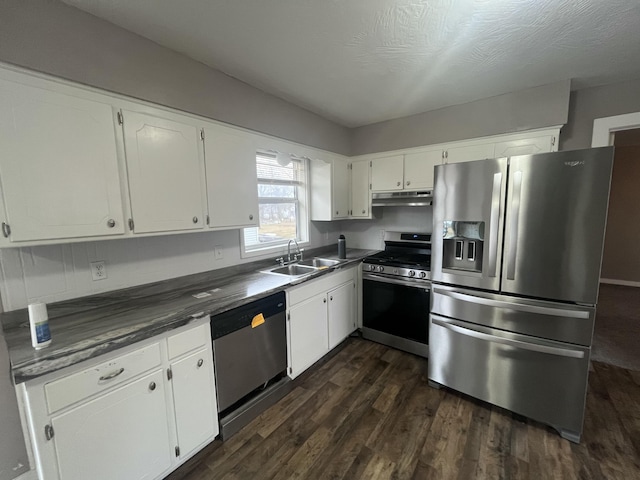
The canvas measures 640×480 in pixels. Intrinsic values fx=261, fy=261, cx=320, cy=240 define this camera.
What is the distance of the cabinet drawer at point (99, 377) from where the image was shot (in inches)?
41.9

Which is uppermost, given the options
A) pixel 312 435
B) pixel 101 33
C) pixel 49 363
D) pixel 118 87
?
pixel 101 33

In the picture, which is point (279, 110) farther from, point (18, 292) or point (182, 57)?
point (18, 292)

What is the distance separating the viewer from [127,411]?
127cm

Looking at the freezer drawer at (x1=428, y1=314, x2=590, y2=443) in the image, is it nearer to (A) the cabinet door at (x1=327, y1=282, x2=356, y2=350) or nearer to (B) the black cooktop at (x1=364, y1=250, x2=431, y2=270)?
(B) the black cooktop at (x1=364, y1=250, x2=431, y2=270)

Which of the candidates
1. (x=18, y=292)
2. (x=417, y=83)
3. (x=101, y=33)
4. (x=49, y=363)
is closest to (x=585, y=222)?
(x=417, y=83)

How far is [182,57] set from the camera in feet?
5.94

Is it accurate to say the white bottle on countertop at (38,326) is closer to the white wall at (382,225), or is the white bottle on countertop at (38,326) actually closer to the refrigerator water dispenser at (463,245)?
the refrigerator water dispenser at (463,245)

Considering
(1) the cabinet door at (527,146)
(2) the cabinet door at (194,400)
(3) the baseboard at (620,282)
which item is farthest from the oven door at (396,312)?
(3) the baseboard at (620,282)

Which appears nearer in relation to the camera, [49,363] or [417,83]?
[49,363]

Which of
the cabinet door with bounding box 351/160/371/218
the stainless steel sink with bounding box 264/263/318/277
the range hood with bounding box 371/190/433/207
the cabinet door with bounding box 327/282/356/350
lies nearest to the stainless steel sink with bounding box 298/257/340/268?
the stainless steel sink with bounding box 264/263/318/277

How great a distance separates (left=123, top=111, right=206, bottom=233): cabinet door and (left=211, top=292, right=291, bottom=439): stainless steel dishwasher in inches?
28.6

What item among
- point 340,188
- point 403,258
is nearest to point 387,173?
point 340,188

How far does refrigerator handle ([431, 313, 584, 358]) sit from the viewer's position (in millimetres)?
1695

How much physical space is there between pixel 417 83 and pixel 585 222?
63.9 inches
